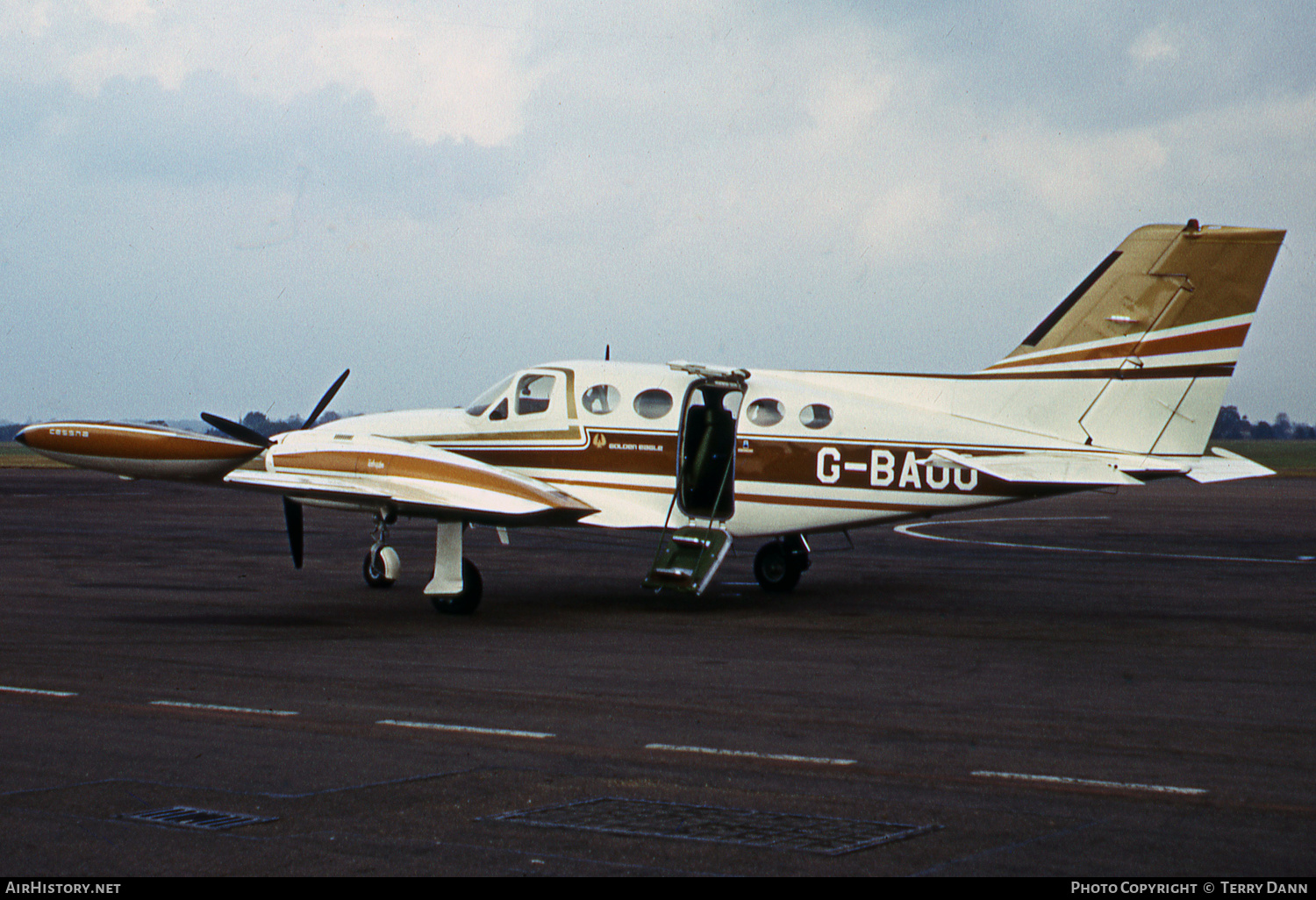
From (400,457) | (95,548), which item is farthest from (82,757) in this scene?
(95,548)

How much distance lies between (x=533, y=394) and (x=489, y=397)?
744 millimetres

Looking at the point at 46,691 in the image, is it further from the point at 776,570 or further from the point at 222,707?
the point at 776,570

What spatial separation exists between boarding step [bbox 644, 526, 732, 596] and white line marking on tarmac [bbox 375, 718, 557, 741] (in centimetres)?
706

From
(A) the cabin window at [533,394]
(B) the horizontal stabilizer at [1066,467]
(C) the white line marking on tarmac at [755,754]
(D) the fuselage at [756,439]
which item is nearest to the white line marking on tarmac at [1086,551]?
(B) the horizontal stabilizer at [1066,467]

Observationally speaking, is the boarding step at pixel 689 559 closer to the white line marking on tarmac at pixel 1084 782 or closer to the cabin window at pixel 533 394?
the cabin window at pixel 533 394

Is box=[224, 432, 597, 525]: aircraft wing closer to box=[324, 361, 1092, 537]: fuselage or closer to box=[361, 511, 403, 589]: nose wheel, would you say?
box=[324, 361, 1092, 537]: fuselage

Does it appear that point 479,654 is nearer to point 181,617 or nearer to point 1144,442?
point 181,617

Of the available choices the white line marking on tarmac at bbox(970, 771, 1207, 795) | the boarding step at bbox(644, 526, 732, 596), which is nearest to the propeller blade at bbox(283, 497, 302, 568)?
the boarding step at bbox(644, 526, 732, 596)

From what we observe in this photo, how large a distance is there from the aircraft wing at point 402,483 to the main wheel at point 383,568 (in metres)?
2.40

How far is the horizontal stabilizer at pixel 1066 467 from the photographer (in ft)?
53.6

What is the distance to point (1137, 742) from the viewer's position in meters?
9.58

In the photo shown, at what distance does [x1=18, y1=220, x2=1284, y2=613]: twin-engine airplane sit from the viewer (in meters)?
17.0

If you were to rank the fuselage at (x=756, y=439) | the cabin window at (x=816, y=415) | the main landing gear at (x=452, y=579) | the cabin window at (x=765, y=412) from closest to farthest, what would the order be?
the main landing gear at (x=452, y=579) < the fuselage at (x=756, y=439) < the cabin window at (x=816, y=415) < the cabin window at (x=765, y=412)

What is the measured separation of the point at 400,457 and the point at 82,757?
8.46 metres
